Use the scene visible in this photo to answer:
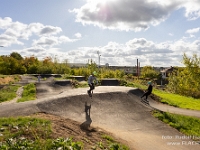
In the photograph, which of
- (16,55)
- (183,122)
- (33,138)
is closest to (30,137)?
(33,138)

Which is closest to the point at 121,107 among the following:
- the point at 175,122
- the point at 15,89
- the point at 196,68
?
the point at 175,122

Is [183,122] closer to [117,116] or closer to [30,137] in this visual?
[117,116]

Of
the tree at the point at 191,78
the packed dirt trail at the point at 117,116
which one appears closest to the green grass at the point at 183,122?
the packed dirt trail at the point at 117,116

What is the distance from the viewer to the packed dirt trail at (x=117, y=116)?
958cm

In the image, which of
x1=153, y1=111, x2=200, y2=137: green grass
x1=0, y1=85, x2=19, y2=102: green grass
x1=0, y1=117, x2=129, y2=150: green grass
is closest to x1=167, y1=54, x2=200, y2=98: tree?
x1=153, y1=111, x2=200, y2=137: green grass

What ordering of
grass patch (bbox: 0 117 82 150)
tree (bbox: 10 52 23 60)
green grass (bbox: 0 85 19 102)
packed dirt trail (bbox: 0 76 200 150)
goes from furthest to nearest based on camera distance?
tree (bbox: 10 52 23 60), green grass (bbox: 0 85 19 102), packed dirt trail (bbox: 0 76 200 150), grass patch (bbox: 0 117 82 150)

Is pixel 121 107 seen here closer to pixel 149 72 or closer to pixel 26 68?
pixel 26 68

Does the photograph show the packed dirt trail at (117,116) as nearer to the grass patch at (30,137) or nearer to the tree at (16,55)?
the grass patch at (30,137)

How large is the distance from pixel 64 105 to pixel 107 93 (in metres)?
4.71

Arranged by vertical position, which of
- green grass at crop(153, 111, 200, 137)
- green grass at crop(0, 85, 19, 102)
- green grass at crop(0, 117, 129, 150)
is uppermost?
green grass at crop(0, 117, 129, 150)

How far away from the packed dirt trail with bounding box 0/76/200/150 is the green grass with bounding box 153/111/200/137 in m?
0.45

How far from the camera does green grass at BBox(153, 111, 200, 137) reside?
38.9ft

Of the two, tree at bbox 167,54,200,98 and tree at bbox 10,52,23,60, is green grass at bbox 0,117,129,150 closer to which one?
tree at bbox 167,54,200,98

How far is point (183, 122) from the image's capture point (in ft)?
42.0
